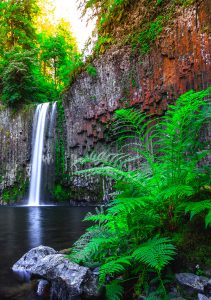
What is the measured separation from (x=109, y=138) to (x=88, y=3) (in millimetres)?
7680

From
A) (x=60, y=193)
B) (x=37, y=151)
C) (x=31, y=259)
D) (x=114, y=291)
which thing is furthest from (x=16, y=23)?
(x=114, y=291)

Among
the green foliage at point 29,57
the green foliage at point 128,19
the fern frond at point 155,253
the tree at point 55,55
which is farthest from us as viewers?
the tree at point 55,55

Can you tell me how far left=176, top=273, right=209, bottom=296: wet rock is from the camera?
7.66 ft

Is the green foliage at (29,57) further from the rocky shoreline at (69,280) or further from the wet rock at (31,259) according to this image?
the rocky shoreline at (69,280)

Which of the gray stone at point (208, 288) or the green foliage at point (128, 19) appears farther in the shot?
the green foliage at point (128, 19)

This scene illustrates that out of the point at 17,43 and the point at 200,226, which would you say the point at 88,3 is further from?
the point at 200,226

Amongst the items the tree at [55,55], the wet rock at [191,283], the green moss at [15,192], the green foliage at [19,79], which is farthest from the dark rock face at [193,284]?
the tree at [55,55]

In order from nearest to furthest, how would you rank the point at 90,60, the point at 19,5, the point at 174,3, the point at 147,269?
the point at 147,269, the point at 174,3, the point at 90,60, the point at 19,5

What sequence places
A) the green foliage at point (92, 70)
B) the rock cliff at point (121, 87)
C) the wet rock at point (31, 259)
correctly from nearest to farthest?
the wet rock at point (31, 259)
the rock cliff at point (121, 87)
the green foliage at point (92, 70)

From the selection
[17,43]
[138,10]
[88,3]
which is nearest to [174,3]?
[138,10]

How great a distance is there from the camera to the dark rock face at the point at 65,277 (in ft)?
9.23

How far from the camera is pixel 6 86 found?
20.2m

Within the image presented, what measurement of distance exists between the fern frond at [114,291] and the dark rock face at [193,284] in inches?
20.3

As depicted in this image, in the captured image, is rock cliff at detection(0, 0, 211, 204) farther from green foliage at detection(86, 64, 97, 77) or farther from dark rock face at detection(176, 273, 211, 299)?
dark rock face at detection(176, 273, 211, 299)
